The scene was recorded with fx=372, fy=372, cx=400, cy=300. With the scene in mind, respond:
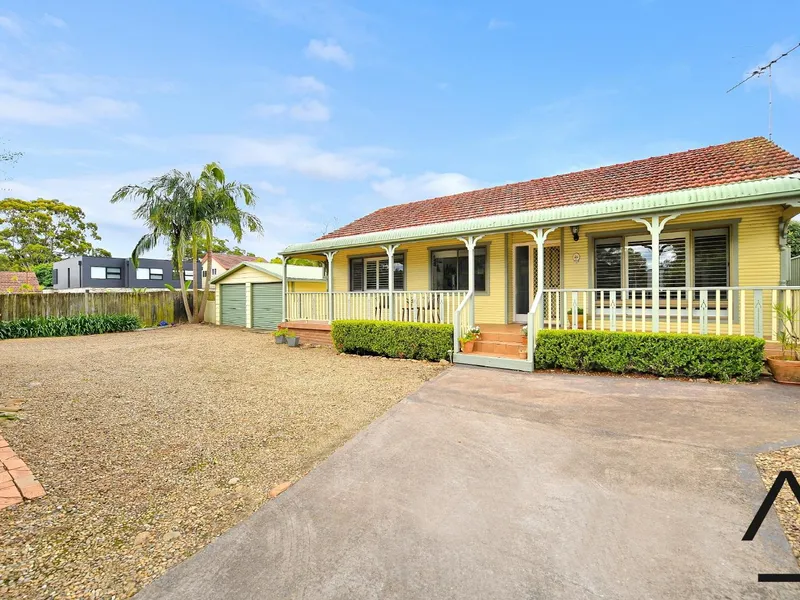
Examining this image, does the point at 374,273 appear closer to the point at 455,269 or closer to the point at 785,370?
the point at 455,269

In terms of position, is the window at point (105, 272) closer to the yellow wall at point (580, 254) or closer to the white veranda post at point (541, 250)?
the yellow wall at point (580, 254)

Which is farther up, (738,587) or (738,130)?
(738,130)

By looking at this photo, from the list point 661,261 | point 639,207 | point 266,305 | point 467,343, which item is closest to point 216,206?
point 266,305

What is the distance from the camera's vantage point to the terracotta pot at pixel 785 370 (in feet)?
18.3

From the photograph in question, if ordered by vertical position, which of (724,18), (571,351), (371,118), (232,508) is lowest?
(232,508)

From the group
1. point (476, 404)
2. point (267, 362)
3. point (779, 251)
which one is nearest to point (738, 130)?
point (779, 251)

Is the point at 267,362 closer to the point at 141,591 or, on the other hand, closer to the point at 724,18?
the point at 141,591

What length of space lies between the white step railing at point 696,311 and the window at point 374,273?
5105 mm

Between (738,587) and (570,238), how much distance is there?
27.3ft

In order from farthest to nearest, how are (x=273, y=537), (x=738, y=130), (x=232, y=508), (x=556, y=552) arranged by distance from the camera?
(x=738, y=130) < (x=232, y=508) < (x=273, y=537) < (x=556, y=552)

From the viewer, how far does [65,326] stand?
14445 millimetres

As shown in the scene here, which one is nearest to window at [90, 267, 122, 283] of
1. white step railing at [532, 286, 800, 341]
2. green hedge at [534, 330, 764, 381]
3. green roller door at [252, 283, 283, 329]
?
green roller door at [252, 283, 283, 329]

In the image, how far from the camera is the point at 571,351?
6.88m

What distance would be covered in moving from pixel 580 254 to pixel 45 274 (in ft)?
168
